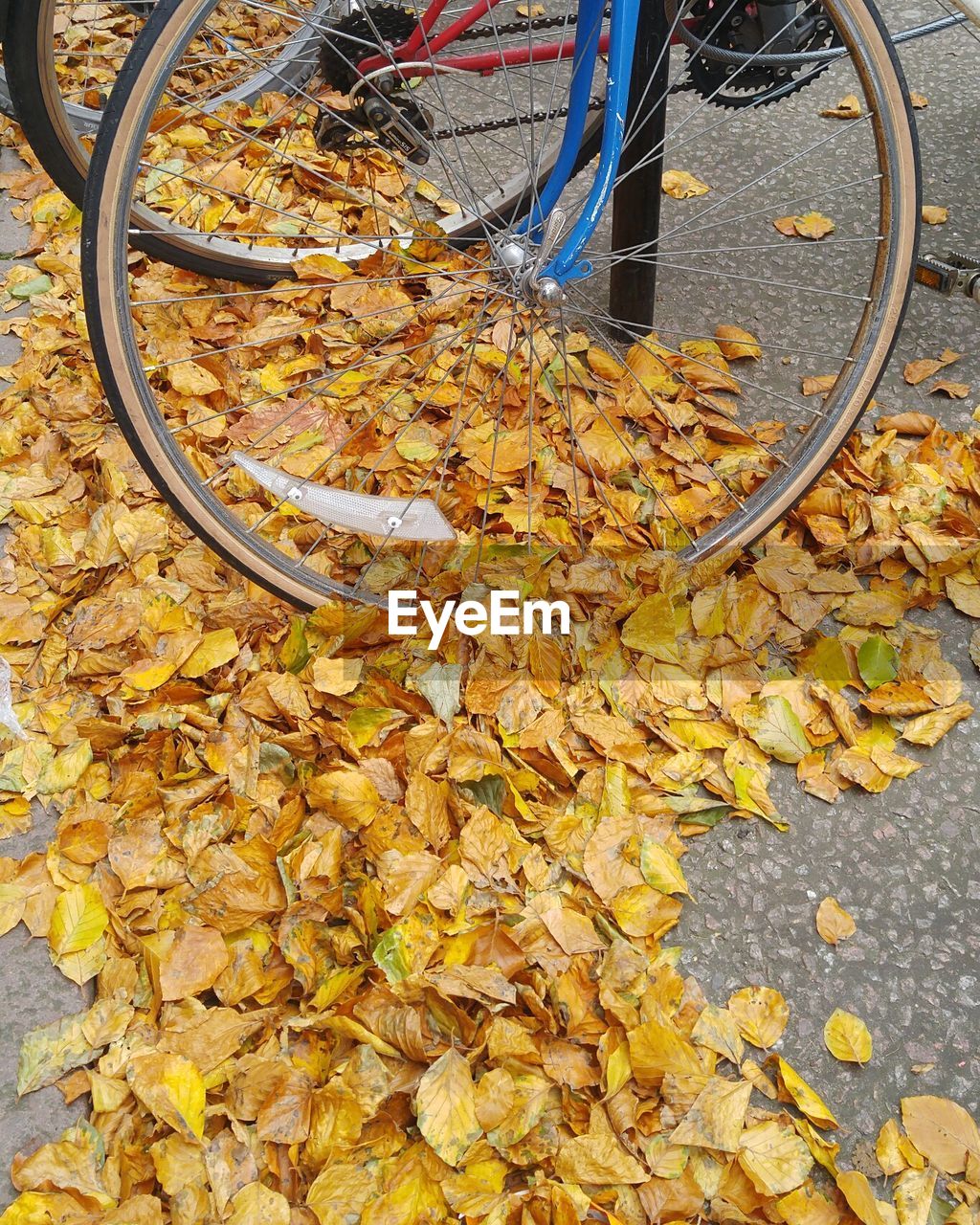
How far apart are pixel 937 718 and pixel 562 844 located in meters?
0.68

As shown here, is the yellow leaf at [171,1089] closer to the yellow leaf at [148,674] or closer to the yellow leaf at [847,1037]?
the yellow leaf at [148,674]

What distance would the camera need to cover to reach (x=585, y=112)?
1669 millimetres

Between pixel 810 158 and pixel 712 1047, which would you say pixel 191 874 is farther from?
pixel 810 158

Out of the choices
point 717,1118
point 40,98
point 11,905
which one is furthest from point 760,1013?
point 40,98

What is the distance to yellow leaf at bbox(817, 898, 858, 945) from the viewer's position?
1509mm

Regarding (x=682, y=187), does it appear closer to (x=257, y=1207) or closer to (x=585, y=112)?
(x=585, y=112)

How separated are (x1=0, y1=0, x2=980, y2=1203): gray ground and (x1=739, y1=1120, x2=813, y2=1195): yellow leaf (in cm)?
9

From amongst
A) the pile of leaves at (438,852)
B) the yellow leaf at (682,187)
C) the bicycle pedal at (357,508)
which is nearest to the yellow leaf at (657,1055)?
the pile of leaves at (438,852)

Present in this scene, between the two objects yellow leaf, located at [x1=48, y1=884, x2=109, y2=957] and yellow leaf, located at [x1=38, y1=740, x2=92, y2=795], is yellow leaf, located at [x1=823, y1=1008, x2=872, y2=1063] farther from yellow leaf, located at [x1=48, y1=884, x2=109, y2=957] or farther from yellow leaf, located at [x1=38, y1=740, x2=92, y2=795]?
yellow leaf, located at [x1=38, y1=740, x2=92, y2=795]

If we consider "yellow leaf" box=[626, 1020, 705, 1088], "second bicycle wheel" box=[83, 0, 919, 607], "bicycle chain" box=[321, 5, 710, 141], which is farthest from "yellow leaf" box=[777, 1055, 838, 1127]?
"bicycle chain" box=[321, 5, 710, 141]

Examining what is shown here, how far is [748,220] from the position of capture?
259 centimetres

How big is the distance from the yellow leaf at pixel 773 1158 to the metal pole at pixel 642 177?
138cm

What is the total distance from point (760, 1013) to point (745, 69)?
1637mm

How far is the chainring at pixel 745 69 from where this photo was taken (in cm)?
185
